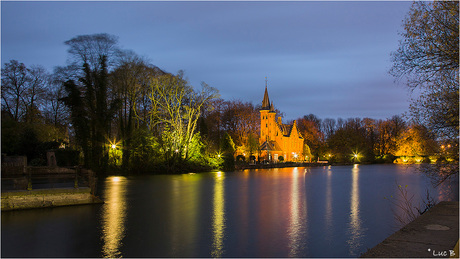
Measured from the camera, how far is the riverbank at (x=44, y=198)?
1320 cm

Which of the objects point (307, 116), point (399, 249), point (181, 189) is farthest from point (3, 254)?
point (307, 116)

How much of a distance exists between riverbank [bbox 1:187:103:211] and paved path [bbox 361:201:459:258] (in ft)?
38.5

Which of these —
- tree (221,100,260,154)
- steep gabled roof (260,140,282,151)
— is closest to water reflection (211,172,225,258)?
tree (221,100,260,154)

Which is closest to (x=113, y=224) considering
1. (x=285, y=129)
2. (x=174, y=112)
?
(x=174, y=112)

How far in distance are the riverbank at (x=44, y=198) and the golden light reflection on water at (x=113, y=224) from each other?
1078 millimetres

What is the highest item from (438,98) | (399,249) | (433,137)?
(438,98)

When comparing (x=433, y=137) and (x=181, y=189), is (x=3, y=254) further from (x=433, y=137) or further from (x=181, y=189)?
(x=181, y=189)

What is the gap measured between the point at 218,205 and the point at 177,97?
23.4 meters

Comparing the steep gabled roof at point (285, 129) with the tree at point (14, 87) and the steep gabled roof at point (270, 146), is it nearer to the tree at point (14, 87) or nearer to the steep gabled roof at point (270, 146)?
the steep gabled roof at point (270, 146)

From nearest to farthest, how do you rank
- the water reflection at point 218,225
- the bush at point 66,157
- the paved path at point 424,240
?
the paved path at point 424,240 < the water reflection at point 218,225 < the bush at point 66,157

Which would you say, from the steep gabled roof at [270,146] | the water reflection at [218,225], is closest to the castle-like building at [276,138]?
the steep gabled roof at [270,146]

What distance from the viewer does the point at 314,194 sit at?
22.7 metres

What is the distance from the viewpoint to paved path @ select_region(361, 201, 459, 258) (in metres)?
6.59

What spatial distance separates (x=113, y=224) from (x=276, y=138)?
65019mm
